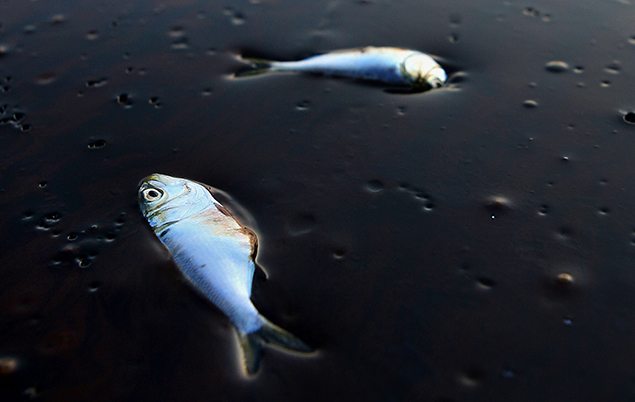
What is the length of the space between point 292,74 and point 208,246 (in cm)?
135

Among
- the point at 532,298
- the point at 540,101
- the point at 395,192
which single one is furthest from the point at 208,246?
the point at 540,101

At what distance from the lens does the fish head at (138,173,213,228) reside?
268 cm

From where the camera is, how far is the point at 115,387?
2.23m

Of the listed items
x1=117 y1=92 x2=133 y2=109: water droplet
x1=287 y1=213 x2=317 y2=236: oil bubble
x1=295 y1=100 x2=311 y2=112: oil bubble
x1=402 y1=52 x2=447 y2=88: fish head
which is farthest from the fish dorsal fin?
x1=402 y1=52 x2=447 y2=88: fish head

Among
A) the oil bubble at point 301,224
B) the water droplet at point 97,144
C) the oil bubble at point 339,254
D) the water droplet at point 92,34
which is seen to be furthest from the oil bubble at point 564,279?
the water droplet at point 92,34

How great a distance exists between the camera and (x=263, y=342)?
2.27 metres

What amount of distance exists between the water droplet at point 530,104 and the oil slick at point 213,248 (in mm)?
1552

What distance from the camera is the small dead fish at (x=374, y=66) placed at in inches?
133

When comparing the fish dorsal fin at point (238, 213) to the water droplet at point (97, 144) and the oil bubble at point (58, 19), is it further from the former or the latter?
the oil bubble at point (58, 19)

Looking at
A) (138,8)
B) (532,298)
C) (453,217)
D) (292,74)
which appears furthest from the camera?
(138,8)

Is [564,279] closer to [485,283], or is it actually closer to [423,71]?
[485,283]

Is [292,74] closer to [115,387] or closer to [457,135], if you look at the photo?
[457,135]

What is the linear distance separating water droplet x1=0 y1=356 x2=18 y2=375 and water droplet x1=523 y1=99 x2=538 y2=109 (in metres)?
2.51

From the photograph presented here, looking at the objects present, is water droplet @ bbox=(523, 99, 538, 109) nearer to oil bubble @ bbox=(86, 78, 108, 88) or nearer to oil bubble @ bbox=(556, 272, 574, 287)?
oil bubble @ bbox=(556, 272, 574, 287)
